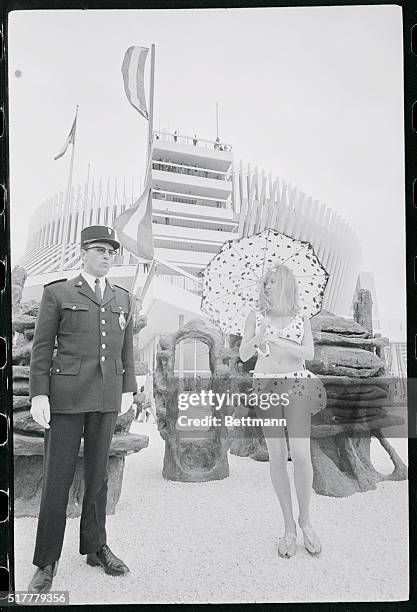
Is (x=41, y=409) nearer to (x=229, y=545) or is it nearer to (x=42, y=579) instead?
(x=42, y=579)

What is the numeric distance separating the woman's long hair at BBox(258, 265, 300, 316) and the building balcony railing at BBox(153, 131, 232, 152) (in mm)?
517

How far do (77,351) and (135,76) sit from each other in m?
1.07

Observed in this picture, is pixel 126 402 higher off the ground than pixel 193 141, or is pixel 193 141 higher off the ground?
pixel 193 141

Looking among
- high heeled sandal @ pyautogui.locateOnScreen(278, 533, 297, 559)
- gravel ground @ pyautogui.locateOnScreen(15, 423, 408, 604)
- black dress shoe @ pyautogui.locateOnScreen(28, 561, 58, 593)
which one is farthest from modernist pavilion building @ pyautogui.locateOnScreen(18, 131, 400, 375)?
black dress shoe @ pyautogui.locateOnScreen(28, 561, 58, 593)

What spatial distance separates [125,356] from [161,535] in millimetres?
683

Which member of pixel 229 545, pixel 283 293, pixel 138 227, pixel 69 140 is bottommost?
pixel 229 545

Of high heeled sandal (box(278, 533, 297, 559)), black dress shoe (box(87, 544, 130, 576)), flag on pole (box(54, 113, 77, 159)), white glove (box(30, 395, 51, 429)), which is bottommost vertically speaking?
black dress shoe (box(87, 544, 130, 576))

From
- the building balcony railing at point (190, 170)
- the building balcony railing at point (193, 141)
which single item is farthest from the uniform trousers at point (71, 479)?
the building balcony railing at point (193, 141)

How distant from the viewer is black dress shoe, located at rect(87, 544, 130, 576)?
6.03ft

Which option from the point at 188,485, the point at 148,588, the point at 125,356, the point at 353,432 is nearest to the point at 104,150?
the point at 125,356

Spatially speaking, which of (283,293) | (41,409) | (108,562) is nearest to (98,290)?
(41,409)

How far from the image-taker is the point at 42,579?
182cm

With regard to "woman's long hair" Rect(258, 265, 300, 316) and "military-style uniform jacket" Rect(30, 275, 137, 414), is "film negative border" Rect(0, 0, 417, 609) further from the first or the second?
"woman's long hair" Rect(258, 265, 300, 316)

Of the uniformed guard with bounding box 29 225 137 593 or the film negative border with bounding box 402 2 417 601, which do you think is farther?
the film negative border with bounding box 402 2 417 601
